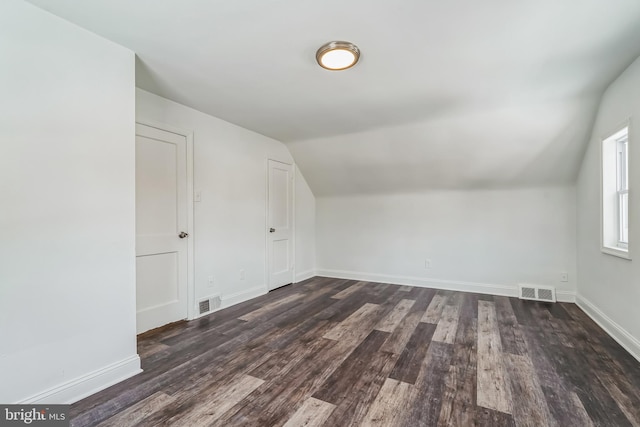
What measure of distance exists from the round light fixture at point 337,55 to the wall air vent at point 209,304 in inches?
110

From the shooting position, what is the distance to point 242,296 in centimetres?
386

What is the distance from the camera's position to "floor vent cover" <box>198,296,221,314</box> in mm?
3336

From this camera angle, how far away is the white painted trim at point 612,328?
7.61 feet

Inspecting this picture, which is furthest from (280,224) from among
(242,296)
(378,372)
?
(378,372)

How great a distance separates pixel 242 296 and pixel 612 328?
12.8 feet

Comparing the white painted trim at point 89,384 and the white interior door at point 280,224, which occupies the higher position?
the white interior door at point 280,224

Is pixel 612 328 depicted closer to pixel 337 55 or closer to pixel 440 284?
pixel 440 284

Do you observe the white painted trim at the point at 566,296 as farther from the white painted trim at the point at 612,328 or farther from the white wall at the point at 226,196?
the white wall at the point at 226,196

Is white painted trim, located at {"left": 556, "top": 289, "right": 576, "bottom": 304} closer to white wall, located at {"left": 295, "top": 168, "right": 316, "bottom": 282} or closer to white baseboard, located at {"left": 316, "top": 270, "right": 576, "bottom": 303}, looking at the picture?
white baseboard, located at {"left": 316, "top": 270, "right": 576, "bottom": 303}

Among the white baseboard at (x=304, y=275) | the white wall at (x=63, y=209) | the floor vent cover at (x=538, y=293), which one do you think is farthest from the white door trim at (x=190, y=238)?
the floor vent cover at (x=538, y=293)

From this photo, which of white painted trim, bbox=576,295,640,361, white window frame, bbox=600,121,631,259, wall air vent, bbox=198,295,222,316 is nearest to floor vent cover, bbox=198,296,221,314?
wall air vent, bbox=198,295,222,316

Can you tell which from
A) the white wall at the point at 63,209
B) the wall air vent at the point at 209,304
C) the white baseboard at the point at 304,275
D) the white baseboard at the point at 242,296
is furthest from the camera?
the white baseboard at the point at 304,275

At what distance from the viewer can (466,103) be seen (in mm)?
3010

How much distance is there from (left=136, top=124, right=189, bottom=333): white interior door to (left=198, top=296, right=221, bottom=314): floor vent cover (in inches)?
6.9
